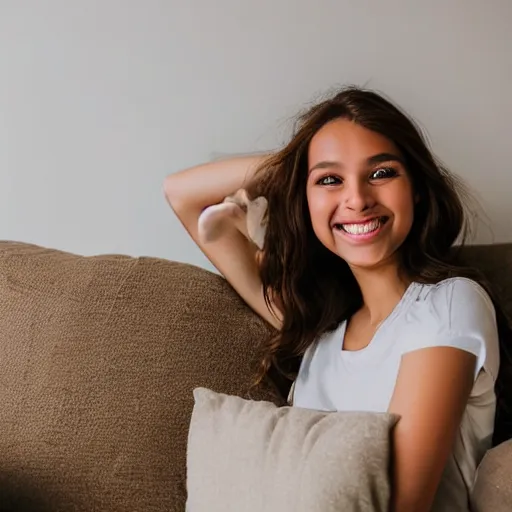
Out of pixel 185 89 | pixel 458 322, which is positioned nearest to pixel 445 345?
pixel 458 322

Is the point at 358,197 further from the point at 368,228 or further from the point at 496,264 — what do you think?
the point at 496,264

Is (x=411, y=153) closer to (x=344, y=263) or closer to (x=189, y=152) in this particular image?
(x=344, y=263)

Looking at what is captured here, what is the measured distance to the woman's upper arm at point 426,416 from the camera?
3.45 ft

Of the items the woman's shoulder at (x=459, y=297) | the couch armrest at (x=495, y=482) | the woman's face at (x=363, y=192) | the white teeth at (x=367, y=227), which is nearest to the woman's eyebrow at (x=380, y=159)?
the woman's face at (x=363, y=192)

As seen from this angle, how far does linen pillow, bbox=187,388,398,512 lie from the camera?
3.33 feet

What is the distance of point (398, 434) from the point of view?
1073 millimetres

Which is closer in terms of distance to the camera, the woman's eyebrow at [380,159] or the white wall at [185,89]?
the woman's eyebrow at [380,159]

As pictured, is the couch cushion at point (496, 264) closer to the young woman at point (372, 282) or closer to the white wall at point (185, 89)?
the young woman at point (372, 282)

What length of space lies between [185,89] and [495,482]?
107 cm

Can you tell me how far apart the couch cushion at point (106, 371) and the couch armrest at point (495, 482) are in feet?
1.49

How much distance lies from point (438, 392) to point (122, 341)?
23.6 inches

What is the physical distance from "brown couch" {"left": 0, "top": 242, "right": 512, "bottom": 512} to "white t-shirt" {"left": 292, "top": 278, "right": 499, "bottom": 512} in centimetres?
18

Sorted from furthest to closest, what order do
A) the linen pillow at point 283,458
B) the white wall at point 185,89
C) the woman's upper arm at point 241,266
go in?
1. the white wall at point 185,89
2. the woman's upper arm at point 241,266
3. the linen pillow at point 283,458

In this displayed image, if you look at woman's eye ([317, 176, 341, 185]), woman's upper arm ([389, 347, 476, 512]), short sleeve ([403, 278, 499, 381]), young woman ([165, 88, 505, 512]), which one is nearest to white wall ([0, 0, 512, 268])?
young woman ([165, 88, 505, 512])
